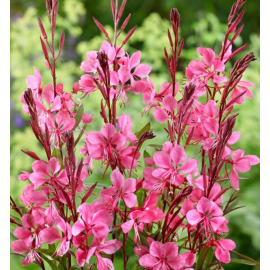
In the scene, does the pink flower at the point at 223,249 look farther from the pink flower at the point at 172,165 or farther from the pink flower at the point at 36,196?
the pink flower at the point at 36,196

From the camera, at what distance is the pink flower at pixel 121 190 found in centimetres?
53

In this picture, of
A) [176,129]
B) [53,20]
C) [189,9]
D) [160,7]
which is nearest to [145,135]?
[176,129]

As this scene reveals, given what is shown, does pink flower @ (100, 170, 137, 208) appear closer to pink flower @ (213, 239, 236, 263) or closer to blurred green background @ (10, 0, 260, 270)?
pink flower @ (213, 239, 236, 263)

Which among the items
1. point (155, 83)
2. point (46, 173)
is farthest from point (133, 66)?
point (155, 83)

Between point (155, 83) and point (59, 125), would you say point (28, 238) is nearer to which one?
point (59, 125)

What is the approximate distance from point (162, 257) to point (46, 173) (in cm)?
16

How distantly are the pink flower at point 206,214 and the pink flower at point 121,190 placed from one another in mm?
66

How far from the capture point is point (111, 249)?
1.72ft

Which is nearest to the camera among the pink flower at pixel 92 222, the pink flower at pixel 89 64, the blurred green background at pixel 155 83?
the pink flower at pixel 92 222

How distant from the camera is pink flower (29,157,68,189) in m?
0.52

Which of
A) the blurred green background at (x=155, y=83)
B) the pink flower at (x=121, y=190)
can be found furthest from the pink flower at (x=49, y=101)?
the blurred green background at (x=155, y=83)

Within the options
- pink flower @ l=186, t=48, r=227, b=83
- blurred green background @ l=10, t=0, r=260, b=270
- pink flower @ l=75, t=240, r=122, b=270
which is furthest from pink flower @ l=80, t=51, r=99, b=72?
blurred green background @ l=10, t=0, r=260, b=270
